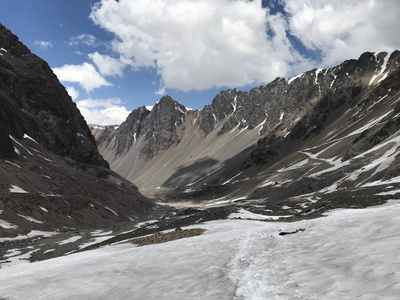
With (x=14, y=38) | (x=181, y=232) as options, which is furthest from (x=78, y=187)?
(x=14, y=38)

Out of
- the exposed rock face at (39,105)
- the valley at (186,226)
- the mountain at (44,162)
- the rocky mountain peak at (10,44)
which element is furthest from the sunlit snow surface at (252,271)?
the rocky mountain peak at (10,44)

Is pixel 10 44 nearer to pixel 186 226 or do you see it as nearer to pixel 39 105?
pixel 39 105

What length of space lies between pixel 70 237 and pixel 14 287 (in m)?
37.0

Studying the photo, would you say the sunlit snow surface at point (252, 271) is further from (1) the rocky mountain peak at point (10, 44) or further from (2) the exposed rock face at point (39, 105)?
(1) the rocky mountain peak at point (10, 44)

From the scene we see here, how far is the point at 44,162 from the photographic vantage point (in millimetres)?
94750

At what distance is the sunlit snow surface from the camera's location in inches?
344

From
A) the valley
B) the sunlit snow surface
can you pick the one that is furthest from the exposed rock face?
the sunlit snow surface

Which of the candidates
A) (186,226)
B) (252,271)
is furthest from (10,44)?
(252,271)

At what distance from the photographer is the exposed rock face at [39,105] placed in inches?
4614

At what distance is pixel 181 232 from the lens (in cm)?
2523

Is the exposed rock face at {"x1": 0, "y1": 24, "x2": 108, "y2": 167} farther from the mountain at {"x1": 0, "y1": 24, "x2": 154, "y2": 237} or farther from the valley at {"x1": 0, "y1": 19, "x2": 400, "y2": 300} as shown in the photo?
the valley at {"x1": 0, "y1": 19, "x2": 400, "y2": 300}

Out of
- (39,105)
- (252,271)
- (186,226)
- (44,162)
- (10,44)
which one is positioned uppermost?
(10,44)

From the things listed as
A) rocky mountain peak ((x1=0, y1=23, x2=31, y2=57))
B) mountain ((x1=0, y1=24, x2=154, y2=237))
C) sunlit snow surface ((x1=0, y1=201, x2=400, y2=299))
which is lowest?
sunlit snow surface ((x1=0, y1=201, x2=400, y2=299))

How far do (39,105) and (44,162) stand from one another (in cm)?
A: 5529
